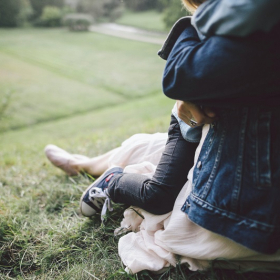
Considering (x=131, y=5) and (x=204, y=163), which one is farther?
(x=131, y=5)

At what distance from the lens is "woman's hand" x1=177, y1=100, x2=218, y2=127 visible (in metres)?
1.02

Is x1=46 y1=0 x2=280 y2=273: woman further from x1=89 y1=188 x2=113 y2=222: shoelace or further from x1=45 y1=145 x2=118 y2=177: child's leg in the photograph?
x1=45 y1=145 x2=118 y2=177: child's leg

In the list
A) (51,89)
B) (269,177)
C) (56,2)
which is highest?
(269,177)

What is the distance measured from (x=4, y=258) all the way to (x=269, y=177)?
1.17 m

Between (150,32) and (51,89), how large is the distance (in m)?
4.21

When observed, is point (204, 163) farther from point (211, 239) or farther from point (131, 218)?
point (131, 218)

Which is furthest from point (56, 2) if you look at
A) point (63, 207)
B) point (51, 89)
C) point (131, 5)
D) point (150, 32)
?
point (63, 207)

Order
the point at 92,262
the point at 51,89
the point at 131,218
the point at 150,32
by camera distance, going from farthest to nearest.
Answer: the point at 150,32, the point at 51,89, the point at 131,218, the point at 92,262

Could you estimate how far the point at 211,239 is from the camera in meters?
1.05

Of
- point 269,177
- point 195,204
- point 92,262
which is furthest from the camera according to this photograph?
point 92,262

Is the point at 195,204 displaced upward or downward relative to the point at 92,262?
upward

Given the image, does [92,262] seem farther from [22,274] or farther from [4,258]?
[4,258]

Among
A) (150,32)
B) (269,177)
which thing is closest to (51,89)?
(150,32)

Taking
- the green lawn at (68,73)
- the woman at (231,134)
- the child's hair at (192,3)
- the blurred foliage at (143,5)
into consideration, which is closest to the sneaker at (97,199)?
the woman at (231,134)
